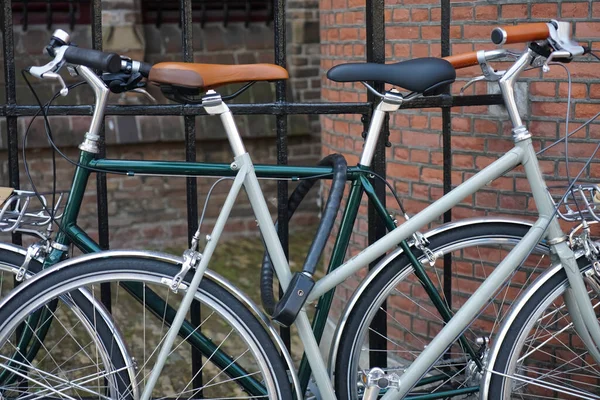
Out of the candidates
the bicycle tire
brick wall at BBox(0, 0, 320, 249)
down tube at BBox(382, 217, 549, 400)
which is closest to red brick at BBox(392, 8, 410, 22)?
down tube at BBox(382, 217, 549, 400)

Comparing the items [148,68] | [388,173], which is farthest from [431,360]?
[388,173]

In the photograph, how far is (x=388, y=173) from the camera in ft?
13.2

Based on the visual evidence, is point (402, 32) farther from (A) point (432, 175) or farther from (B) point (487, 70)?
(B) point (487, 70)

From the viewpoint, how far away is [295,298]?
2.08 m

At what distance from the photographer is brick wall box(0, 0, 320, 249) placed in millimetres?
6609

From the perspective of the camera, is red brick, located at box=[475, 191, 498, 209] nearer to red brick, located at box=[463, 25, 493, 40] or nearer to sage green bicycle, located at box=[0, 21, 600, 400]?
red brick, located at box=[463, 25, 493, 40]

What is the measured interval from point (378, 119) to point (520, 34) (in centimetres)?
39

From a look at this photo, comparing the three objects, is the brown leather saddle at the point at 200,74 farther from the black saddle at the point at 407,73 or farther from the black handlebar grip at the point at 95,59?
the black saddle at the point at 407,73

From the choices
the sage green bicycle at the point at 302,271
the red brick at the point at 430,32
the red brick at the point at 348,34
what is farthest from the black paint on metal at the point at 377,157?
the red brick at the point at 348,34

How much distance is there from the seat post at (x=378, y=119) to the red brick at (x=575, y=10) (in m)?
1.21

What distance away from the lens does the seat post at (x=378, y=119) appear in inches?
87.1

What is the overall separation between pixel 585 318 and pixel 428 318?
1555 mm

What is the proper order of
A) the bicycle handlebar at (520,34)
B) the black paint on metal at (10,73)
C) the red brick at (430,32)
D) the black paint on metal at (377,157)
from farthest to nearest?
→ the red brick at (430,32), the black paint on metal at (377,157), the black paint on metal at (10,73), the bicycle handlebar at (520,34)

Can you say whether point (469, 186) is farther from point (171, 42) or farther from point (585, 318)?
point (171, 42)
